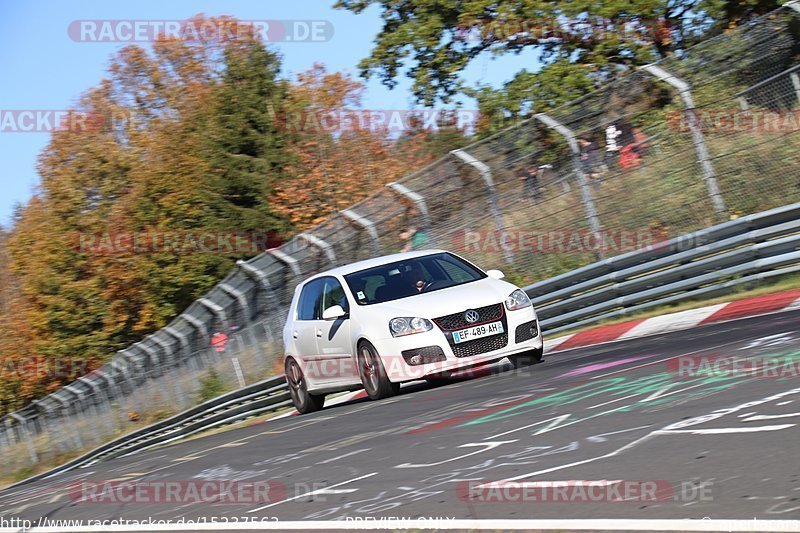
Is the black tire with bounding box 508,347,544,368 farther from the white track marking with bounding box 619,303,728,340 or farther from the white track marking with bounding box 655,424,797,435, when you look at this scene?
the white track marking with bounding box 655,424,797,435

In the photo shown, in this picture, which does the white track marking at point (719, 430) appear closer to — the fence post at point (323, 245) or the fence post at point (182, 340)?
the fence post at point (323, 245)

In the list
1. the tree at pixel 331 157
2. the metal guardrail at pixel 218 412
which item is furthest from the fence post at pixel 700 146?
the tree at pixel 331 157

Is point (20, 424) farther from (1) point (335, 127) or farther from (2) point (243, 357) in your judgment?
(1) point (335, 127)

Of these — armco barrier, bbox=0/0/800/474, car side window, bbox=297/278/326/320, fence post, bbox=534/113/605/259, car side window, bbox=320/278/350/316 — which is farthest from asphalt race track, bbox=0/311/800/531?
fence post, bbox=534/113/605/259

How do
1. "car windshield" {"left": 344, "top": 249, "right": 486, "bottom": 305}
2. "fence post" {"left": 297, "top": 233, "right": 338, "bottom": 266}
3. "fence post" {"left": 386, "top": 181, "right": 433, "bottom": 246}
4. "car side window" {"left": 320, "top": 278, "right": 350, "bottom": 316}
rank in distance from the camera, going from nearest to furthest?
1. "car windshield" {"left": 344, "top": 249, "right": 486, "bottom": 305}
2. "car side window" {"left": 320, "top": 278, "right": 350, "bottom": 316}
3. "fence post" {"left": 386, "top": 181, "right": 433, "bottom": 246}
4. "fence post" {"left": 297, "top": 233, "right": 338, "bottom": 266}

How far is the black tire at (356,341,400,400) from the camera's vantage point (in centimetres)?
1113

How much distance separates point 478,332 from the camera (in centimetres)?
1085

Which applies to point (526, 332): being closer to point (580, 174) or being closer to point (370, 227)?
point (580, 174)

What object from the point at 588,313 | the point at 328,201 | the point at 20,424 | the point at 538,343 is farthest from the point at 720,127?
the point at 328,201

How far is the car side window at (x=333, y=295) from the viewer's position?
12.1 m

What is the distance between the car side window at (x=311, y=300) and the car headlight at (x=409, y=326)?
6.50 ft

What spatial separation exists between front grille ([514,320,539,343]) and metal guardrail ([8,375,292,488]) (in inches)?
261

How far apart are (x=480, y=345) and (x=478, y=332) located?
0.44ft

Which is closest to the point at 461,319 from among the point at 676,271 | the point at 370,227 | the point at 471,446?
the point at 676,271
